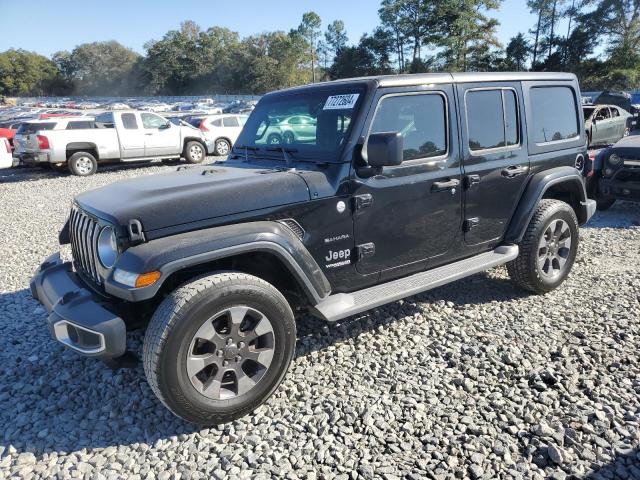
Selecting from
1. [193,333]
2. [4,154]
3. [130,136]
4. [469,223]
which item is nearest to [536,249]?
[469,223]

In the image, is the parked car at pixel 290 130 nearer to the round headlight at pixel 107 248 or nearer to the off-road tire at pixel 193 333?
the off-road tire at pixel 193 333

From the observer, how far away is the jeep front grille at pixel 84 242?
302 cm

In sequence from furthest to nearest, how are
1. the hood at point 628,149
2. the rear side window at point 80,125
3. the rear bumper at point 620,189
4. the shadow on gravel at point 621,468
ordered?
the rear side window at point 80,125 → the hood at point 628,149 → the rear bumper at point 620,189 → the shadow on gravel at point 621,468

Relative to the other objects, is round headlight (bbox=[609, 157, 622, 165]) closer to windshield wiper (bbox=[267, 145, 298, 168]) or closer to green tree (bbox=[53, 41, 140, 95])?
windshield wiper (bbox=[267, 145, 298, 168])

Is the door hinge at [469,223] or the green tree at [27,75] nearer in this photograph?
the door hinge at [469,223]

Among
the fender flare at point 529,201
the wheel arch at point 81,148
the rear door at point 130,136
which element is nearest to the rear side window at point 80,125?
the wheel arch at point 81,148

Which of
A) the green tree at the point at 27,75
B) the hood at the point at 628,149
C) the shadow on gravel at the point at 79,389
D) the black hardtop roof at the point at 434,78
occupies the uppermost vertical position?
the green tree at the point at 27,75

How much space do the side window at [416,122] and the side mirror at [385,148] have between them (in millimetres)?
327

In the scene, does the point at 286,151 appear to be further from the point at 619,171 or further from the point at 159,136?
the point at 159,136

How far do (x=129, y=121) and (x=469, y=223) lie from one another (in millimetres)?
13173

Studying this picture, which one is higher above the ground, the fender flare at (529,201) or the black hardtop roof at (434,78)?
the black hardtop roof at (434,78)

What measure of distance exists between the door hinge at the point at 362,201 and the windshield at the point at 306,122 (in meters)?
0.32

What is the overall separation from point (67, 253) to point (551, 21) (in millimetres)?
68990

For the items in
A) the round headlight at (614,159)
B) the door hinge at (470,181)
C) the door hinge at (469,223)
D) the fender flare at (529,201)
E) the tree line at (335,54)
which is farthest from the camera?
the tree line at (335,54)
